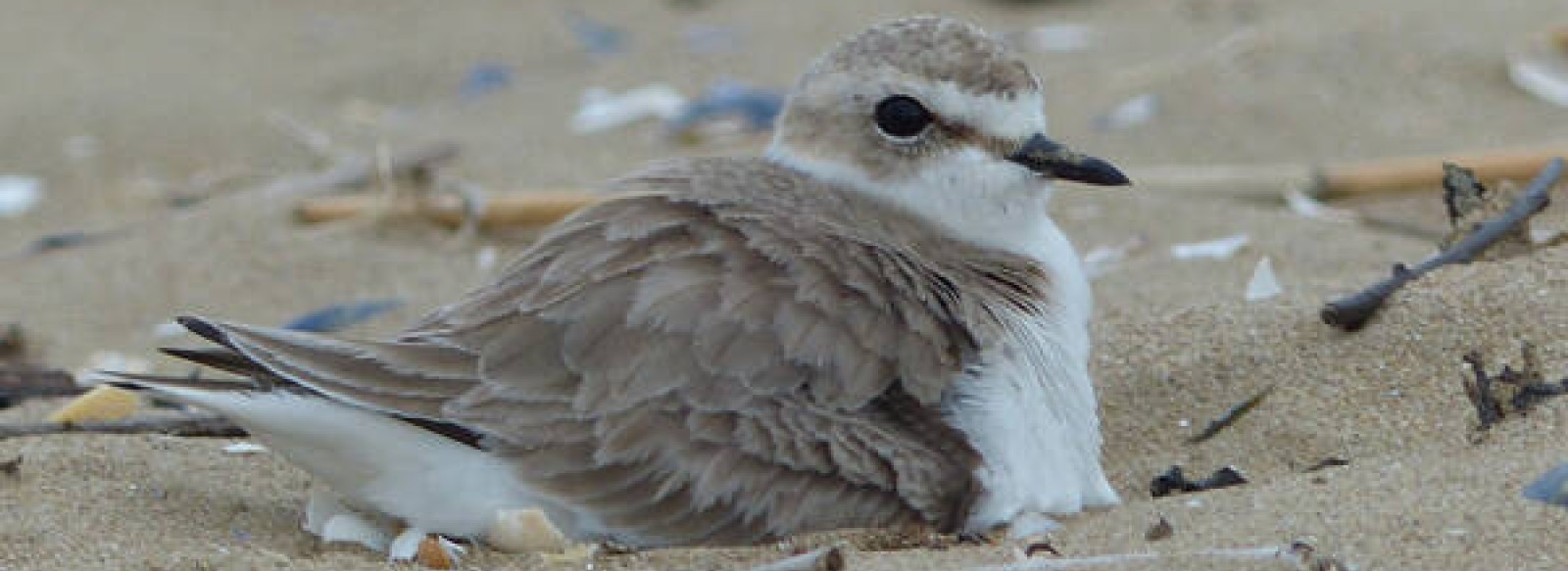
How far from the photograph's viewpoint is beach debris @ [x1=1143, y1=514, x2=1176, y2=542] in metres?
2.99

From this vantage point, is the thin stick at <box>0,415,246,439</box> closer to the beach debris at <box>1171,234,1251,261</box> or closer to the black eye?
the black eye

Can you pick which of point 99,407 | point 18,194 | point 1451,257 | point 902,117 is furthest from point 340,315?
point 1451,257

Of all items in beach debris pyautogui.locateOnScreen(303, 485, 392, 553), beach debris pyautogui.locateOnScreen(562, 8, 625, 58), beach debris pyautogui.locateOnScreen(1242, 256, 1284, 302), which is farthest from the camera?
beach debris pyautogui.locateOnScreen(562, 8, 625, 58)

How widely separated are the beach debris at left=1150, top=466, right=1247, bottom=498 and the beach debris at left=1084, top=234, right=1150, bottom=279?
1.58m

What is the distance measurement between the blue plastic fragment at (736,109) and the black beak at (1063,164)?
8.74ft

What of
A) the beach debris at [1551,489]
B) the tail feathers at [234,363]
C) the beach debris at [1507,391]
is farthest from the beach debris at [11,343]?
the beach debris at [1551,489]

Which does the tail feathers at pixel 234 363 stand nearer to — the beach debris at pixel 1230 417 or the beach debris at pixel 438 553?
the beach debris at pixel 438 553

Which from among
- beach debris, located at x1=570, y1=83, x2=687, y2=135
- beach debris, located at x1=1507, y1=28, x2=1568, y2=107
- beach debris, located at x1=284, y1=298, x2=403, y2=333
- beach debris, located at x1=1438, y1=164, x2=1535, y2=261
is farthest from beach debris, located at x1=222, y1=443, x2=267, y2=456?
beach debris, located at x1=1507, y1=28, x2=1568, y2=107

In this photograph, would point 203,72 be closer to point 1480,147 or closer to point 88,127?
point 88,127

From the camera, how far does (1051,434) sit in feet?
11.0

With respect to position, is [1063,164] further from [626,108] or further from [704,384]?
[626,108]

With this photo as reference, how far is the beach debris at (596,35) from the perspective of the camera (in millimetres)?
7902

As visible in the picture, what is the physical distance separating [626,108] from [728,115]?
0.59 m

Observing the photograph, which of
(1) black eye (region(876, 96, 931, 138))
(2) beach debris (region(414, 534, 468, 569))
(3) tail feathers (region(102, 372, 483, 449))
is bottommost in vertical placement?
(2) beach debris (region(414, 534, 468, 569))
